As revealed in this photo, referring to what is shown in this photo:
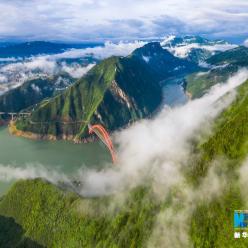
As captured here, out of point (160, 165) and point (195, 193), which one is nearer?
point (195, 193)

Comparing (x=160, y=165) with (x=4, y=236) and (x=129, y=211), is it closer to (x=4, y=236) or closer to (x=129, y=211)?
(x=129, y=211)

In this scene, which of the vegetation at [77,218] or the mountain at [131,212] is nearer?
the mountain at [131,212]

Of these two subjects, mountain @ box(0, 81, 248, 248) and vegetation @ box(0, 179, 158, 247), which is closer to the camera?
mountain @ box(0, 81, 248, 248)

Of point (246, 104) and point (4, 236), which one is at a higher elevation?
point (246, 104)

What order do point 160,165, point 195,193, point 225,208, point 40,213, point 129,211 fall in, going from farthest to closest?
point 160,165, point 40,213, point 129,211, point 195,193, point 225,208

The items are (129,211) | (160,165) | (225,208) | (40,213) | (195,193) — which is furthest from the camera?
(160,165)

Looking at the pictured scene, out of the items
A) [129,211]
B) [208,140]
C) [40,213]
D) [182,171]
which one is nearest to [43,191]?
[40,213]

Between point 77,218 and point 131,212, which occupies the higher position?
→ point 131,212

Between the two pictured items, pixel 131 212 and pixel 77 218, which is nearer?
pixel 131 212
